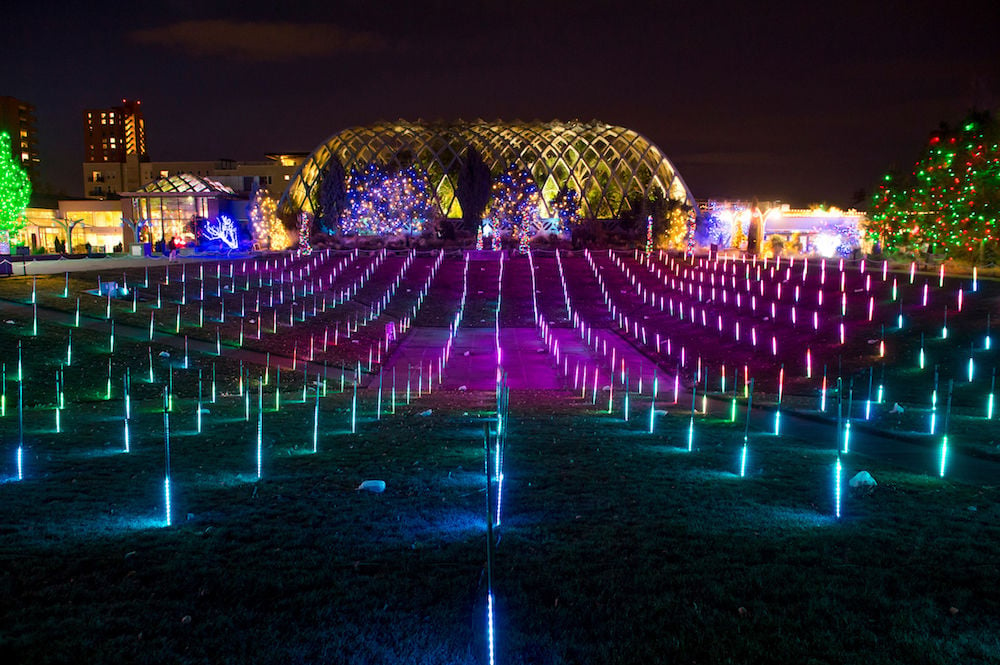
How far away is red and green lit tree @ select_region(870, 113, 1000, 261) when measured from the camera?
31609 millimetres

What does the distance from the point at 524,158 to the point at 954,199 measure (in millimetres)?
50544

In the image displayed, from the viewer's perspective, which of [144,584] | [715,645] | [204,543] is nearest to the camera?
[715,645]

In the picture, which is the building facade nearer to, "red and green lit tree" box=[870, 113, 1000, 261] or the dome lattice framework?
the dome lattice framework

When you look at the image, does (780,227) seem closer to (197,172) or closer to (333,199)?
(333,199)

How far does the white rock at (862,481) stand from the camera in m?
9.10

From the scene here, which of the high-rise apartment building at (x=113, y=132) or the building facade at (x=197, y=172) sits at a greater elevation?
the high-rise apartment building at (x=113, y=132)

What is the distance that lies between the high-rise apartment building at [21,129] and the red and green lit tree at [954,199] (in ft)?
450

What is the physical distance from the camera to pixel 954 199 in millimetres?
35125

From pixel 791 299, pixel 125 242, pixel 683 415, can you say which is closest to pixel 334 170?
pixel 125 242

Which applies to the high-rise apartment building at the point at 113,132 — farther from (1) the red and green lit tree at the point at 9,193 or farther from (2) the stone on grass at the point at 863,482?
(2) the stone on grass at the point at 863,482

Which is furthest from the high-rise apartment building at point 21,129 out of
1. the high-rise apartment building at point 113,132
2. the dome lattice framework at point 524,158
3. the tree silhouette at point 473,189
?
the tree silhouette at point 473,189

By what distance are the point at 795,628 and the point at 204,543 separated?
5.14 meters

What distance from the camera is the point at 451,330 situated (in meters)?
32.8

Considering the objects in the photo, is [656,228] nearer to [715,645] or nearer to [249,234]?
[249,234]
